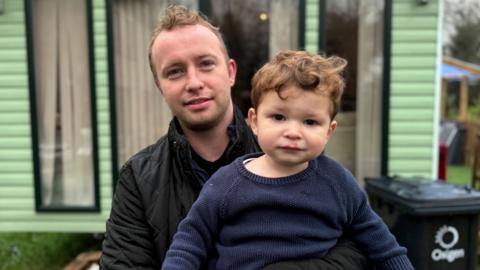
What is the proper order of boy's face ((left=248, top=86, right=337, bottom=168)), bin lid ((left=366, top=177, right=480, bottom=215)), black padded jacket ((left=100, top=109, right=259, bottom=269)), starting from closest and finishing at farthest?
boy's face ((left=248, top=86, right=337, bottom=168)), black padded jacket ((left=100, top=109, right=259, bottom=269)), bin lid ((left=366, top=177, right=480, bottom=215))

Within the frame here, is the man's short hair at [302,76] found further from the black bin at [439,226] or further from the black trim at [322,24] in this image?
the black trim at [322,24]

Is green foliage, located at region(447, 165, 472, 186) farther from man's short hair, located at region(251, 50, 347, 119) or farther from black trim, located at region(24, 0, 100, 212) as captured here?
man's short hair, located at region(251, 50, 347, 119)

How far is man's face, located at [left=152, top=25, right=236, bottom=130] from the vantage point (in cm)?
166

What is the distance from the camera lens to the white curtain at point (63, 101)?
16.5 ft

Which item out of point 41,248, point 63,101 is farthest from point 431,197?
point 41,248

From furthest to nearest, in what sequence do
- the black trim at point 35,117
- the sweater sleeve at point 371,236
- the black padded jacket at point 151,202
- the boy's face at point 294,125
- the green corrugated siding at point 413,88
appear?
the black trim at point 35,117 → the green corrugated siding at point 413,88 → the black padded jacket at point 151,202 → the sweater sleeve at point 371,236 → the boy's face at point 294,125

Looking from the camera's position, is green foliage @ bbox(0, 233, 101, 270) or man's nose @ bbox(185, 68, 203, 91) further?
green foliage @ bbox(0, 233, 101, 270)

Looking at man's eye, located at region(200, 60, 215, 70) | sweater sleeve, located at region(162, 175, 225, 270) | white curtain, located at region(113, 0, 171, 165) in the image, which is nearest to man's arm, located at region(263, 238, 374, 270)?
sweater sleeve, located at region(162, 175, 225, 270)

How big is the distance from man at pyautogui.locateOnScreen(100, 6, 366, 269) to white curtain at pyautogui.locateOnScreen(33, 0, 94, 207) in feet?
11.8

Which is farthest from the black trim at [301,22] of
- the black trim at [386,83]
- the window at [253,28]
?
the black trim at [386,83]

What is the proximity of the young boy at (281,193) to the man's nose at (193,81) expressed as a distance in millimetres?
251

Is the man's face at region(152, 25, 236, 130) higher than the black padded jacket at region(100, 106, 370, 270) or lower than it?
higher

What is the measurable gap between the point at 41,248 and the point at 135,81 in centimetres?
229

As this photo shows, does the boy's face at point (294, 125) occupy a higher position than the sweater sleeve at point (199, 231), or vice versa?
the boy's face at point (294, 125)
